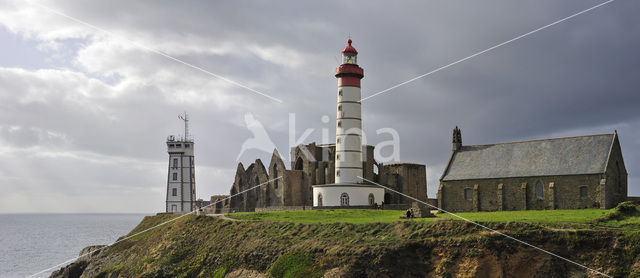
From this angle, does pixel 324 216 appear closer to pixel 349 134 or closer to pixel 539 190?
pixel 349 134

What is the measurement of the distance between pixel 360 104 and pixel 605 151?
72.6 feet

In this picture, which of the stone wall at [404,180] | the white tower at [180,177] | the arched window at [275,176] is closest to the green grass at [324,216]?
the stone wall at [404,180]

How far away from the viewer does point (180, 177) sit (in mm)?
80125

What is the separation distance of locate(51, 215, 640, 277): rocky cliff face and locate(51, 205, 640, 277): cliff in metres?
0.04

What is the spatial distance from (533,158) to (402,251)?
19.1 m

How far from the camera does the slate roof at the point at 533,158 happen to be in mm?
40562

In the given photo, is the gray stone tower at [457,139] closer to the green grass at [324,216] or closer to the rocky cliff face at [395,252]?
the green grass at [324,216]

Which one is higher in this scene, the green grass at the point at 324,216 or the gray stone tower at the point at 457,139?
the gray stone tower at the point at 457,139

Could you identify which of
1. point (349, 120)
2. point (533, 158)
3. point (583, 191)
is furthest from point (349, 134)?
point (583, 191)

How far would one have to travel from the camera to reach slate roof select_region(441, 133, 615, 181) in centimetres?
4056

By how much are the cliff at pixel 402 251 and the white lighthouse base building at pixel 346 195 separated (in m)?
13.7

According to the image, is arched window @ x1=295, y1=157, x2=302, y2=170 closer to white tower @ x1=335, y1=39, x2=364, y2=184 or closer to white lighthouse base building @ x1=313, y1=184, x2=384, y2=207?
white tower @ x1=335, y1=39, x2=364, y2=184

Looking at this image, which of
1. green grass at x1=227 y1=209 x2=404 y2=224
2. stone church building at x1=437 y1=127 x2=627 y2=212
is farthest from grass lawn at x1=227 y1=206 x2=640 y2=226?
stone church building at x1=437 y1=127 x2=627 y2=212

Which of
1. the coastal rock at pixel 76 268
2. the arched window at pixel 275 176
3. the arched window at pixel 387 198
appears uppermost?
the arched window at pixel 275 176
